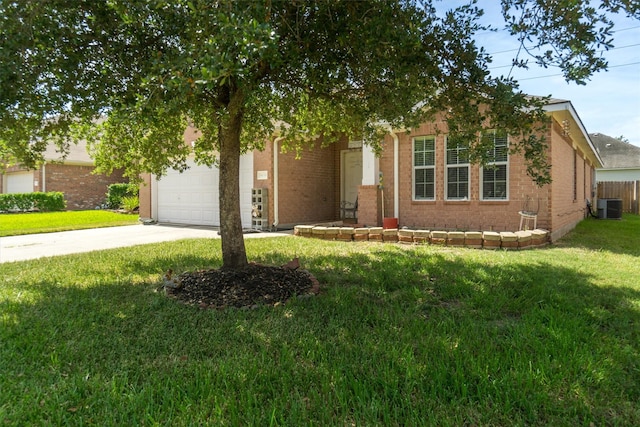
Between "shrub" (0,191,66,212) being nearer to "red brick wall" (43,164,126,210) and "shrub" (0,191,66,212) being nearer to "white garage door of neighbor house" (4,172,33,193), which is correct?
"red brick wall" (43,164,126,210)

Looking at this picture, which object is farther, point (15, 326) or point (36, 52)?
point (36, 52)

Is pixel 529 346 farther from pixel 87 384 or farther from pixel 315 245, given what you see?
pixel 315 245

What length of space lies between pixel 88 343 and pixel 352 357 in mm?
2269

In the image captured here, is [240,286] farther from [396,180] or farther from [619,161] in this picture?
[619,161]

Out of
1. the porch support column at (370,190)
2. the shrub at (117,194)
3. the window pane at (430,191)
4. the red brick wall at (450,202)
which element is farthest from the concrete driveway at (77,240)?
the shrub at (117,194)

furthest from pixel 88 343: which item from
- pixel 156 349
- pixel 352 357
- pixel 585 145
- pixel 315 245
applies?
pixel 585 145

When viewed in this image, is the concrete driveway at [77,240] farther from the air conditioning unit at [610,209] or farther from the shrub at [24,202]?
the air conditioning unit at [610,209]

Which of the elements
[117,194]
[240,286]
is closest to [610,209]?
[240,286]

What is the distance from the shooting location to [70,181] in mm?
23062

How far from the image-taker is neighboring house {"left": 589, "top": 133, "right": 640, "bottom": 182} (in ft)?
91.5

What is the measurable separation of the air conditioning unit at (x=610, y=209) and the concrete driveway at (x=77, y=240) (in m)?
15.6

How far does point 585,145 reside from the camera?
14.8 m

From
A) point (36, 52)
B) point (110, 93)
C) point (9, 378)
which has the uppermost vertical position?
point (36, 52)

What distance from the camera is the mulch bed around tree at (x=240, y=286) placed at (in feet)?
14.8
